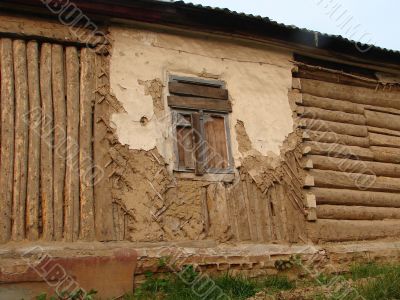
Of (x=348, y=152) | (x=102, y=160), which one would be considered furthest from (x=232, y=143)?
(x=348, y=152)

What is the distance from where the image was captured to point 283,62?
8297mm

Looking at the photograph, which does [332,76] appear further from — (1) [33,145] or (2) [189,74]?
(1) [33,145]

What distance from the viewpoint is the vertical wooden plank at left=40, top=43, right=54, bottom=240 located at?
19.3ft

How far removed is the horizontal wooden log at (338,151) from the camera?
7953 millimetres

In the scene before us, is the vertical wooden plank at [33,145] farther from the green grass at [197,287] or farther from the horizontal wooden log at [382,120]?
the horizontal wooden log at [382,120]

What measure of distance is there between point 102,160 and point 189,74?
6.50 feet

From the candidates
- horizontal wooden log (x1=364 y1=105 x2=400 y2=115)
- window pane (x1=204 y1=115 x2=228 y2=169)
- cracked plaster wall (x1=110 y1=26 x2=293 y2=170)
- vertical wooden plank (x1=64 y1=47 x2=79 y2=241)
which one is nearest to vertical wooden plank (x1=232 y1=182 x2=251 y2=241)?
window pane (x1=204 y1=115 x2=228 y2=169)

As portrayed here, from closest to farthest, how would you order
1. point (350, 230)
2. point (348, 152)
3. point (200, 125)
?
point (200, 125), point (350, 230), point (348, 152)

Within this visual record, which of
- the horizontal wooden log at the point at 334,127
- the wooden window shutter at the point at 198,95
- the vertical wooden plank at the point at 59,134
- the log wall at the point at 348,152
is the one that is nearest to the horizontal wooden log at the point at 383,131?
the log wall at the point at 348,152

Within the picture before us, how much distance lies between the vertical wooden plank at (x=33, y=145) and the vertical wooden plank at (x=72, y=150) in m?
0.36

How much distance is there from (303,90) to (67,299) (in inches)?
202

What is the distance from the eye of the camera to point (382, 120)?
906 centimetres

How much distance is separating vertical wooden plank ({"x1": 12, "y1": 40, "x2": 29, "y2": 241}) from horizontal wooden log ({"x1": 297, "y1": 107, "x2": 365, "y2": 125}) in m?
4.29

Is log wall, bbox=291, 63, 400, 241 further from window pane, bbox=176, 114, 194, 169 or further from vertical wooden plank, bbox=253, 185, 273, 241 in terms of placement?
window pane, bbox=176, 114, 194, 169
